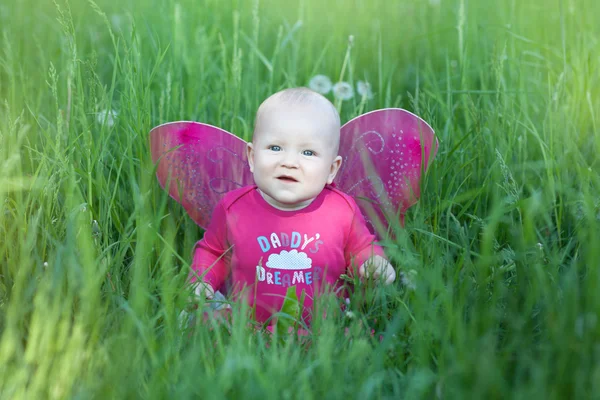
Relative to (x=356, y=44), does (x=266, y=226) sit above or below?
below

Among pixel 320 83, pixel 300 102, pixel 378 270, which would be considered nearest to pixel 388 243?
pixel 378 270

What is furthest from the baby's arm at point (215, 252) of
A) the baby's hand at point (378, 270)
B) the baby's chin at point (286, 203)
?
the baby's hand at point (378, 270)

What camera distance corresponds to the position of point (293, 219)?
2.07 meters

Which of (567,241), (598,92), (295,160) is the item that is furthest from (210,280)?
(598,92)

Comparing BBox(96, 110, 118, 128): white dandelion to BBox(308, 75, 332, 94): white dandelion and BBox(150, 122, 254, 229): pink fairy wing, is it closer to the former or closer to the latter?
BBox(150, 122, 254, 229): pink fairy wing

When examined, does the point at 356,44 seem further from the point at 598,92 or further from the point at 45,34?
the point at 45,34

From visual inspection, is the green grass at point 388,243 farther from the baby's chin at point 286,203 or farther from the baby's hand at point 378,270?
the baby's chin at point 286,203

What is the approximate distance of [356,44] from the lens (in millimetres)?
3395

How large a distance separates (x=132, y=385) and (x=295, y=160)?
2.67 feet

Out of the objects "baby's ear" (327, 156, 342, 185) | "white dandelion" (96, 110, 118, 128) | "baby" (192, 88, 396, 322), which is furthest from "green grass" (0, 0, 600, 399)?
"baby's ear" (327, 156, 342, 185)

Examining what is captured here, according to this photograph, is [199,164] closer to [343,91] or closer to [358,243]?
[358,243]

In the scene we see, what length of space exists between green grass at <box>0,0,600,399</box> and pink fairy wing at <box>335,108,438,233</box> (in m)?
0.07

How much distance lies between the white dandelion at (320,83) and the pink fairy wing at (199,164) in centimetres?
66

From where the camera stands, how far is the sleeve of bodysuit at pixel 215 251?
84.4 inches
